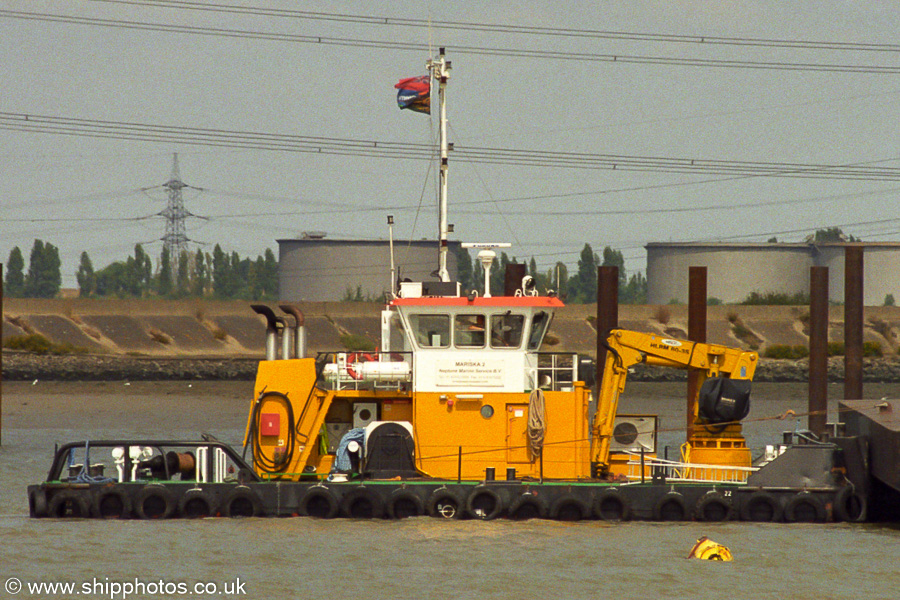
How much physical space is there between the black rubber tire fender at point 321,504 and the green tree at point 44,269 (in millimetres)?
92227

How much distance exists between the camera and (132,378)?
47.4 metres

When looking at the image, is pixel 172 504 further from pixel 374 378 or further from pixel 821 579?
pixel 821 579

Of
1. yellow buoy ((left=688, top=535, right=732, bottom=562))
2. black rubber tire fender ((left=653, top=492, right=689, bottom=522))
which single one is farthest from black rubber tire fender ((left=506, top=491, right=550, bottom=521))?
yellow buoy ((left=688, top=535, right=732, bottom=562))

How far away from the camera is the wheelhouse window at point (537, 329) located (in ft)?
55.3

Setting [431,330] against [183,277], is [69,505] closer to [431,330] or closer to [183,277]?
[431,330]

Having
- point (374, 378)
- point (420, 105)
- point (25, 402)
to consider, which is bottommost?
point (25, 402)

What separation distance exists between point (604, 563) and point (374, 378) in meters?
4.49

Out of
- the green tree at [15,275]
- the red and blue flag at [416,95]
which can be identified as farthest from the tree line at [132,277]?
the red and blue flag at [416,95]

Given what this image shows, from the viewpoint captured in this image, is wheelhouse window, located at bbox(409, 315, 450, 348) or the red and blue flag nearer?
wheelhouse window, located at bbox(409, 315, 450, 348)

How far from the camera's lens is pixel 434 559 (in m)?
14.5

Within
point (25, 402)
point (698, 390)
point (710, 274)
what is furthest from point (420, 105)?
point (710, 274)

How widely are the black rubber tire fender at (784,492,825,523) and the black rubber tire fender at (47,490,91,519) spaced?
10.5 m

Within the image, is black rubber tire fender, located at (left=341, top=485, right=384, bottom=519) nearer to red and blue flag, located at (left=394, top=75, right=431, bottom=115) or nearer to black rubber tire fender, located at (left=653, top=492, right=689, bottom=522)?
black rubber tire fender, located at (left=653, top=492, right=689, bottom=522)

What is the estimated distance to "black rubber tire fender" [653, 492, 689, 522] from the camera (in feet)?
54.4
